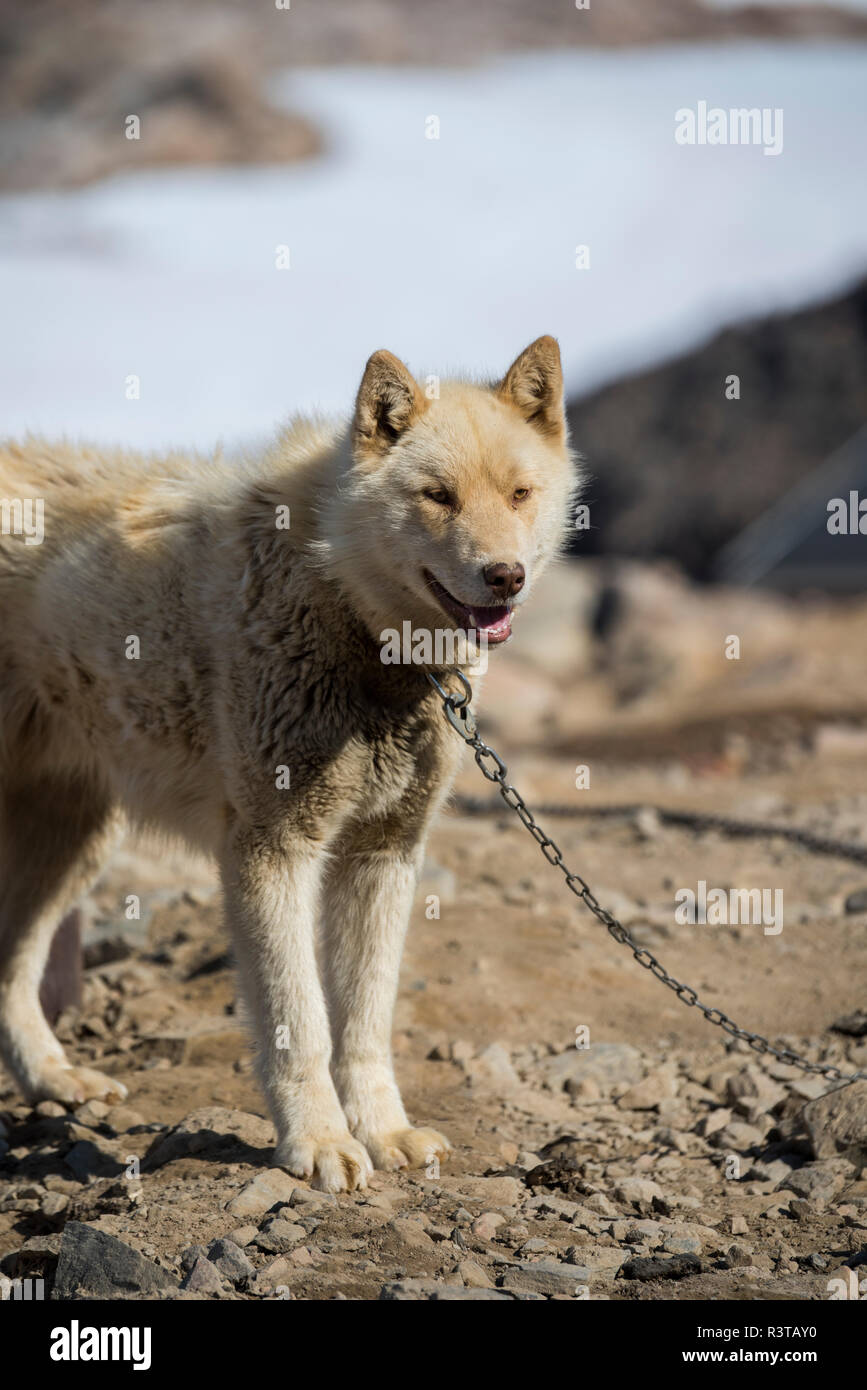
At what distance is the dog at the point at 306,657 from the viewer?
168 inches

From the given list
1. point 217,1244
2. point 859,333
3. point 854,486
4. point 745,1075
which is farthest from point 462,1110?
point 859,333

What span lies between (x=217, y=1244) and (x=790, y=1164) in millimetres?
1926

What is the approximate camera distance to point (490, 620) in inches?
165

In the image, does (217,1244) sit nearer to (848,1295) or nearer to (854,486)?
(848,1295)

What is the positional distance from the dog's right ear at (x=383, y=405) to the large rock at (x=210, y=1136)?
228 centimetres

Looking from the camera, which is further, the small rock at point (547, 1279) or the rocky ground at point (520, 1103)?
the rocky ground at point (520, 1103)

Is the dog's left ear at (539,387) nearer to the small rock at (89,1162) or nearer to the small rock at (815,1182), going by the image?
the small rock at (815,1182)

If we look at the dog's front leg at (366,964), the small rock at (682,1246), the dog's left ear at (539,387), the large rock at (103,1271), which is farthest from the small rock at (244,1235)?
the dog's left ear at (539,387)

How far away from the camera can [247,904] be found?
172 inches

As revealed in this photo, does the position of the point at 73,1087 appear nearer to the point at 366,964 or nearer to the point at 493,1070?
the point at 366,964

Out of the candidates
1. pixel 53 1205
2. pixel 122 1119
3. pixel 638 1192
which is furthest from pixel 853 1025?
pixel 53 1205

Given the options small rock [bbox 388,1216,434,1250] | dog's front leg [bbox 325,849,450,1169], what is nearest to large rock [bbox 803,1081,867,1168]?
dog's front leg [bbox 325,849,450,1169]

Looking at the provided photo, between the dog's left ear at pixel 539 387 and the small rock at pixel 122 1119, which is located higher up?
the dog's left ear at pixel 539 387

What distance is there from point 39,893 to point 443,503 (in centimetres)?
245
